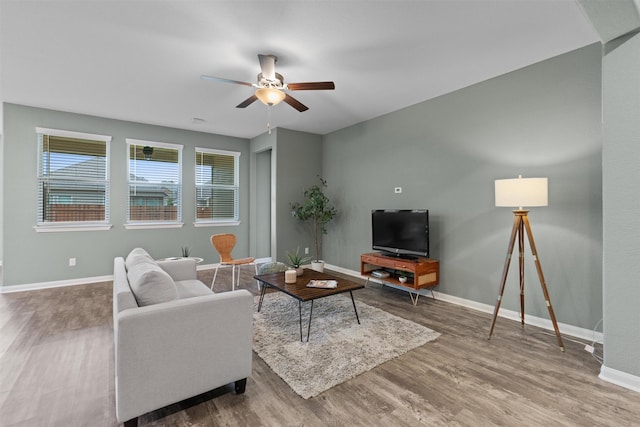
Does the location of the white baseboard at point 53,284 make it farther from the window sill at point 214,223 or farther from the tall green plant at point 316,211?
the tall green plant at point 316,211

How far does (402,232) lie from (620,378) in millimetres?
2499

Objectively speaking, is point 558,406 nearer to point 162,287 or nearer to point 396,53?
point 162,287

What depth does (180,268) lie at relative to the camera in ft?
11.2

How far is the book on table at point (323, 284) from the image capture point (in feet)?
9.94

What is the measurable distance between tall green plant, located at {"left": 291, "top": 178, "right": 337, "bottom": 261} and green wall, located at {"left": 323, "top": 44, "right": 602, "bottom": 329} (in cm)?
102

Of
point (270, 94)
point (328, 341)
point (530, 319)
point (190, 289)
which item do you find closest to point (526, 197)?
point (530, 319)

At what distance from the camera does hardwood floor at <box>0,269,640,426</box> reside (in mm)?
1774

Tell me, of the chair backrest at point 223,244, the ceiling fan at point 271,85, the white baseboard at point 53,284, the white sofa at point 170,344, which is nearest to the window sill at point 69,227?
the white baseboard at point 53,284

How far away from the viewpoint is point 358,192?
5.40m

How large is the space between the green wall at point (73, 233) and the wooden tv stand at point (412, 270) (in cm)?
361

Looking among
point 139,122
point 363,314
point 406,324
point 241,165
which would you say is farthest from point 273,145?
point 406,324

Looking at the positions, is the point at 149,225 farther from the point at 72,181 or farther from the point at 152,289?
the point at 152,289

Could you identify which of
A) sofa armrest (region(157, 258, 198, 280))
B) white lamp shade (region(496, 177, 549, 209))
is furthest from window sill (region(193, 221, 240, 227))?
white lamp shade (region(496, 177, 549, 209))

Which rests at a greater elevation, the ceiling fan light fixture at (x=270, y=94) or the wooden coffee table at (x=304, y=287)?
the ceiling fan light fixture at (x=270, y=94)
